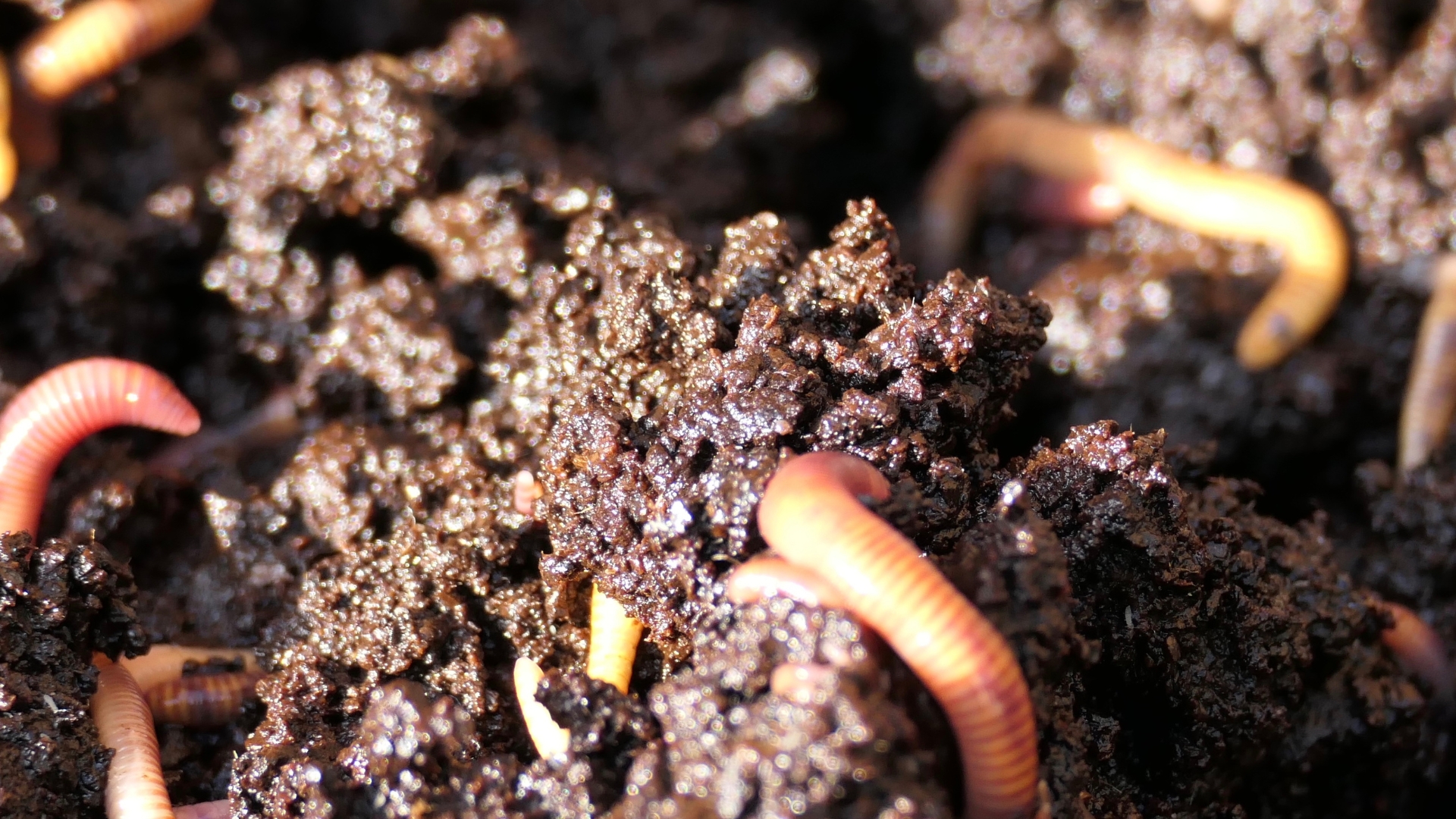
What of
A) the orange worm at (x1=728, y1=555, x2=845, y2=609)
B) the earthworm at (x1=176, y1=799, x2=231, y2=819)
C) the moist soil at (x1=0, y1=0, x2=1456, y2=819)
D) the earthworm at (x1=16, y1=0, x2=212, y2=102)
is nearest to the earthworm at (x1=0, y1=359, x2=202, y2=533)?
the moist soil at (x1=0, y1=0, x2=1456, y2=819)

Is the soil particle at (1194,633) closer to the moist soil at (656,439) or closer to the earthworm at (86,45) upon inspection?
the moist soil at (656,439)

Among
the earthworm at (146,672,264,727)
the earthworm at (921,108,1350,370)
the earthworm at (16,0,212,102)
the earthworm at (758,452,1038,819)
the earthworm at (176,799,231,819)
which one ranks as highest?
the earthworm at (16,0,212,102)

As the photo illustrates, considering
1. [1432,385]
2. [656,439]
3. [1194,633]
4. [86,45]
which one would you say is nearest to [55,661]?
[656,439]

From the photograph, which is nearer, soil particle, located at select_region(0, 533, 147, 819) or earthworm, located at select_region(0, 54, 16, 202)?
soil particle, located at select_region(0, 533, 147, 819)

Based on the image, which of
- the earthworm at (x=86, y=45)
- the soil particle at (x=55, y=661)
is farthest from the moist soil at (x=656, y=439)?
the earthworm at (x=86, y=45)

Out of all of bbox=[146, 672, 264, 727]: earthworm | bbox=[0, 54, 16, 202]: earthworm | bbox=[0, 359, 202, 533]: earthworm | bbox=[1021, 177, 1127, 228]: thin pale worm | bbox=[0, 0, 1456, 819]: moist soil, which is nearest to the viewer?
bbox=[0, 0, 1456, 819]: moist soil

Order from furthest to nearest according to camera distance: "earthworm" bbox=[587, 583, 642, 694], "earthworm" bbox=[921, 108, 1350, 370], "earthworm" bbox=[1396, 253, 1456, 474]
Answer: "earthworm" bbox=[921, 108, 1350, 370] → "earthworm" bbox=[1396, 253, 1456, 474] → "earthworm" bbox=[587, 583, 642, 694]

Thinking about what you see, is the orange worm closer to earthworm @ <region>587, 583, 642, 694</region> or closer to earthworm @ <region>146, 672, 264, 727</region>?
earthworm @ <region>587, 583, 642, 694</region>
